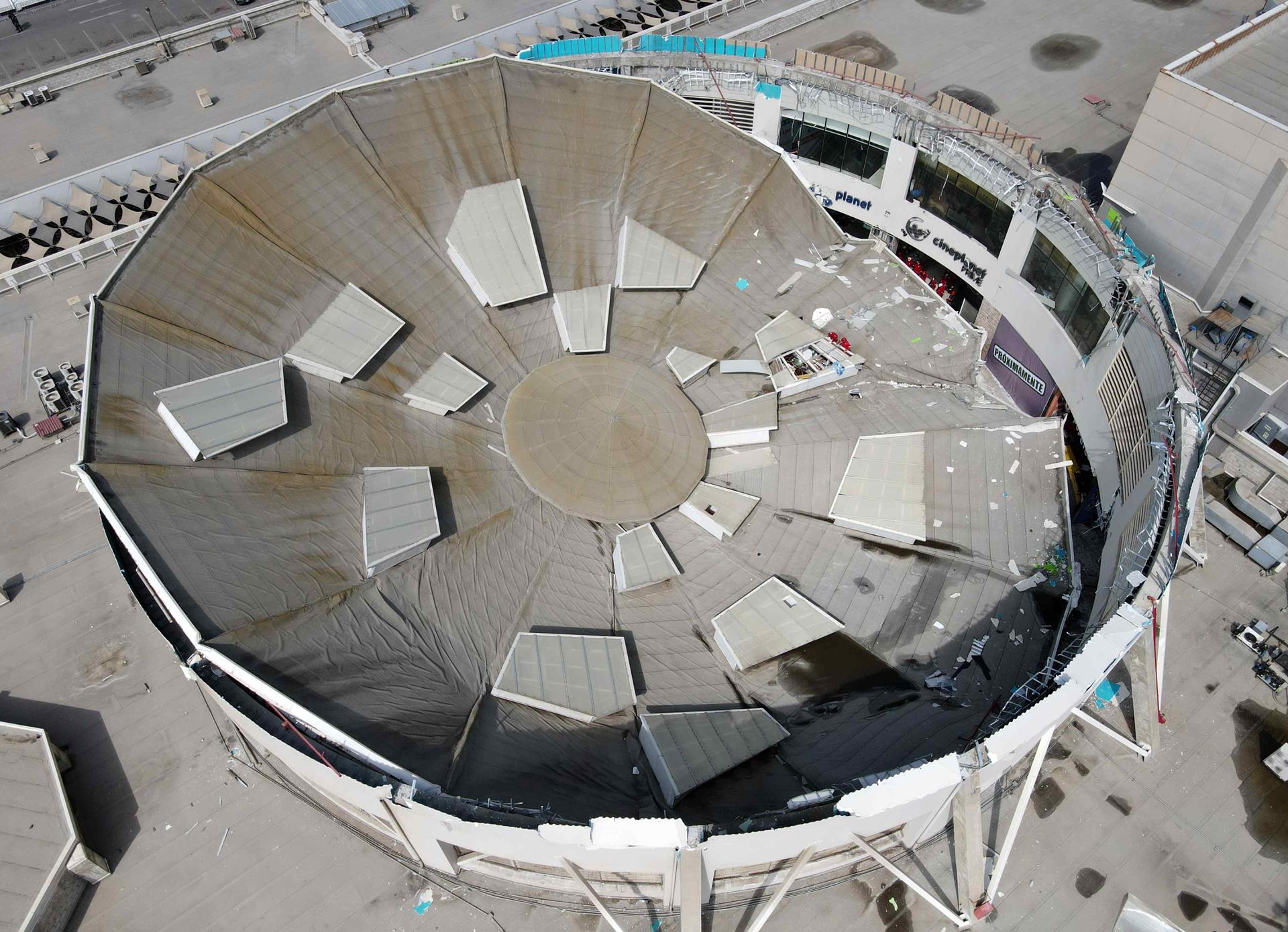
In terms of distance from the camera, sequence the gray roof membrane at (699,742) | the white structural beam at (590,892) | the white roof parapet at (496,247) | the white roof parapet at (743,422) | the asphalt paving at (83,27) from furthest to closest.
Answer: the asphalt paving at (83,27) < the white roof parapet at (496,247) < the white roof parapet at (743,422) < the gray roof membrane at (699,742) < the white structural beam at (590,892)

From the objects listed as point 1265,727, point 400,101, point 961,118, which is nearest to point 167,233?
point 400,101

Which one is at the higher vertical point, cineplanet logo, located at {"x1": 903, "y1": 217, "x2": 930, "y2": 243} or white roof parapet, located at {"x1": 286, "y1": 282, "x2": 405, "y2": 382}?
white roof parapet, located at {"x1": 286, "y1": 282, "x2": 405, "y2": 382}

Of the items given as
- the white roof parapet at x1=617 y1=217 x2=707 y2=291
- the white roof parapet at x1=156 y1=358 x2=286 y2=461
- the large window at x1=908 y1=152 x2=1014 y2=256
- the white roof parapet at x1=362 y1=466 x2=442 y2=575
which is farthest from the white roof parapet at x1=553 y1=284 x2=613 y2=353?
the large window at x1=908 y1=152 x2=1014 y2=256

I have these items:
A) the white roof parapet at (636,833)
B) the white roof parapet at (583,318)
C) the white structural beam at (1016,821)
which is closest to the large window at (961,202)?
the white roof parapet at (583,318)

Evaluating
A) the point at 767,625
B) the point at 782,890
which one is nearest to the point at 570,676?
the point at 767,625

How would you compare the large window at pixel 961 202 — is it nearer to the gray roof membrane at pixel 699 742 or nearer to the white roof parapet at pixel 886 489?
the white roof parapet at pixel 886 489

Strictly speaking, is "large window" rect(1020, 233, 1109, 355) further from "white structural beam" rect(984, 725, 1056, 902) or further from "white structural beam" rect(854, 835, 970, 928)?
"white structural beam" rect(854, 835, 970, 928)
